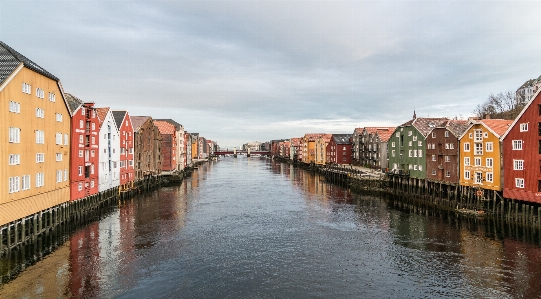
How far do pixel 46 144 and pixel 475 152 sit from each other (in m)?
53.7

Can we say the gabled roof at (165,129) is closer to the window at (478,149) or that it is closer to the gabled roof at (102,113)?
the gabled roof at (102,113)

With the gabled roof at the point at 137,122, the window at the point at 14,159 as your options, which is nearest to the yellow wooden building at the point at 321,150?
the gabled roof at the point at 137,122

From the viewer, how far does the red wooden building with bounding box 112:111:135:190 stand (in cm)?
6291

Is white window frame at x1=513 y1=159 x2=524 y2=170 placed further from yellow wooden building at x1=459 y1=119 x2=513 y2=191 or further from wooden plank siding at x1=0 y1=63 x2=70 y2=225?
wooden plank siding at x1=0 y1=63 x2=70 y2=225

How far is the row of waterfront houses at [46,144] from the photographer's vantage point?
2950cm

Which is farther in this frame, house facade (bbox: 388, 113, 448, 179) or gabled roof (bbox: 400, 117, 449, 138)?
gabled roof (bbox: 400, 117, 449, 138)

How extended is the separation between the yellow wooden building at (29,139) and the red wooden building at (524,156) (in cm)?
5080

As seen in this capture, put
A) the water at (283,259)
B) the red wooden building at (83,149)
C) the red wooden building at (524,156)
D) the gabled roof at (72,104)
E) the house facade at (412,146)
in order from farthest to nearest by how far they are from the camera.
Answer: the house facade at (412,146) < the red wooden building at (83,149) < the gabled roof at (72,104) < the red wooden building at (524,156) < the water at (283,259)

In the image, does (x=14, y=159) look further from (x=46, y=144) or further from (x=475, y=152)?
(x=475, y=152)

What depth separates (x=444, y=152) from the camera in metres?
55.8

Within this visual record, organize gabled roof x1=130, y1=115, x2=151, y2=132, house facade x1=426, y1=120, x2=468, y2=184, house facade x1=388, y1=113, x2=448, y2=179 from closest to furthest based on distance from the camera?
house facade x1=426, y1=120, x2=468, y2=184 < house facade x1=388, y1=113, x2=448, y2=179 < gabled roof x1=130, y1=115, x2=151, y2=132

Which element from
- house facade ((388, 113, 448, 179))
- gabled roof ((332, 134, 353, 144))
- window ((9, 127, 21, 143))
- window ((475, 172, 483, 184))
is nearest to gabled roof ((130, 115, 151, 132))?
window ((9, 127, 21, 143))

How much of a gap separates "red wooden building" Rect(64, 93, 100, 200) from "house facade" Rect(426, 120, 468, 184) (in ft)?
175

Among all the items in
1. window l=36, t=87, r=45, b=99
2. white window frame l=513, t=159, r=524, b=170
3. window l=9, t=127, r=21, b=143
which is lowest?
white window frame l=513, t=159, r=524, b=170
